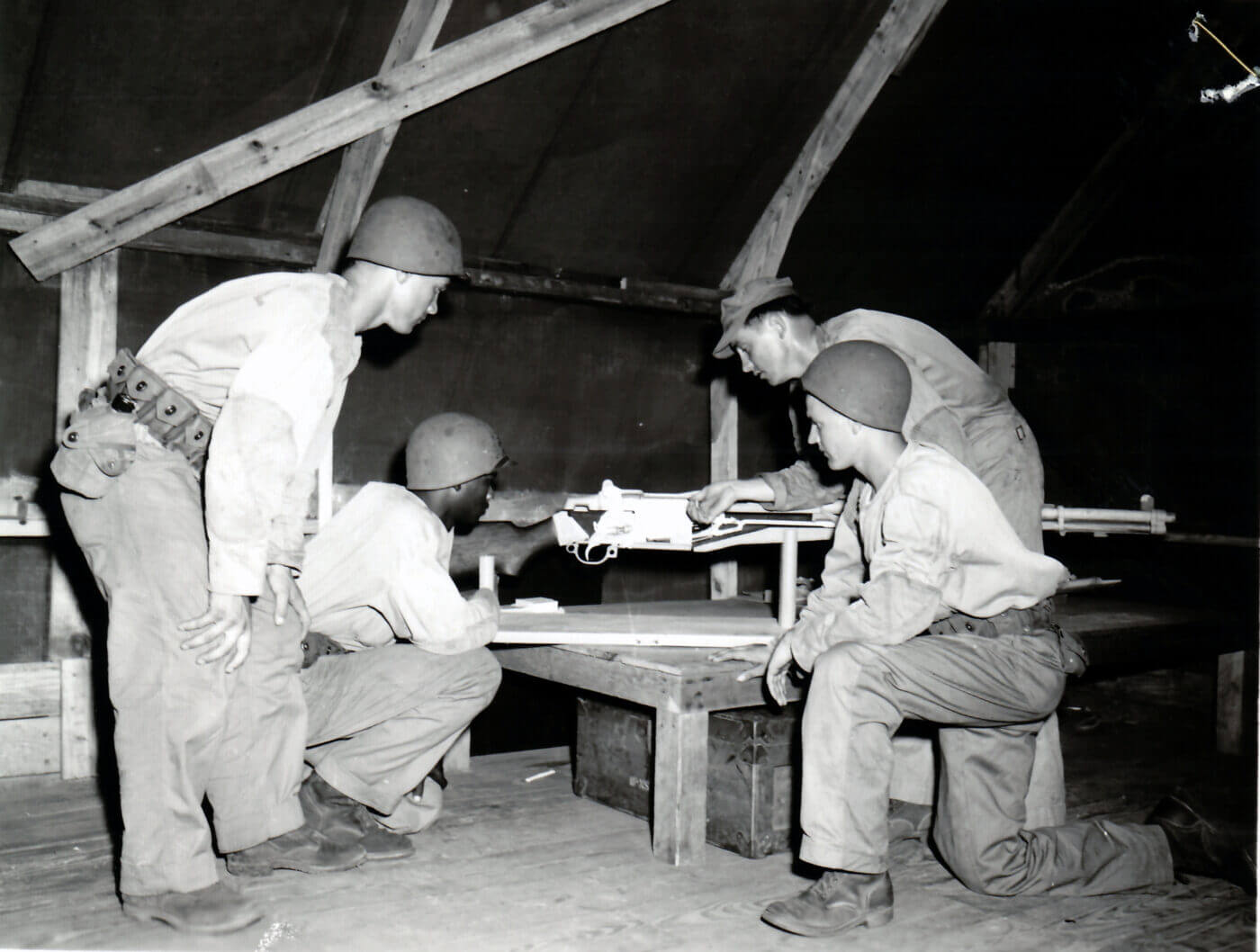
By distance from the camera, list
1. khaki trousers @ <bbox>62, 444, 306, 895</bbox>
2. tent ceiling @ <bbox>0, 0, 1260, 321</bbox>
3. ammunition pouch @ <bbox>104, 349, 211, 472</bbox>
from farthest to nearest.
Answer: tent ceiling @ <bbox>0, 0, 1260, 321</bbox> < ammunition pouch @ <bbox>104, 349, 211, 472</bbox> < khaki trousers @ <bbox>62, 444, 306, 895</bbox>

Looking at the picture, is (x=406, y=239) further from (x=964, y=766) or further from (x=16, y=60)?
(x=964, y=766)

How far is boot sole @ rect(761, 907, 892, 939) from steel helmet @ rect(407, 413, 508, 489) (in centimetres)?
158

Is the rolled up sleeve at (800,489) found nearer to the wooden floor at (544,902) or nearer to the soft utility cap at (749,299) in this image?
the soft utility cap at (749,299)

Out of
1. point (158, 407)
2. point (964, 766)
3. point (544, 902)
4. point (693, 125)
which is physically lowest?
point (544, 902)

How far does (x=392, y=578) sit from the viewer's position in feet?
10.7

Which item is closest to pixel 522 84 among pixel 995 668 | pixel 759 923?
pixel 995 668

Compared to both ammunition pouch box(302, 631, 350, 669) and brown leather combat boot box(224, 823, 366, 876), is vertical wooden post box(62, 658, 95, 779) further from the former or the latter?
brown leather combat boot box(224, 823, 366, 876)

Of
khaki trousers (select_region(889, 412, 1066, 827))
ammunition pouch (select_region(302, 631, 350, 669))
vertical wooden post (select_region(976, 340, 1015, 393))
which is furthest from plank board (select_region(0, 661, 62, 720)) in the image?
vertical wooden post (select_region(976, 340, 1015, 393))

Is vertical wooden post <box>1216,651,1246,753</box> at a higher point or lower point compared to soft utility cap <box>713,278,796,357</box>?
lower

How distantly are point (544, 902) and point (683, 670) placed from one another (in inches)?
30.1

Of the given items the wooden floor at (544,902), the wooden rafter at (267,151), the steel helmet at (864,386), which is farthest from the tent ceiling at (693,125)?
the wooden floor at (544,902)

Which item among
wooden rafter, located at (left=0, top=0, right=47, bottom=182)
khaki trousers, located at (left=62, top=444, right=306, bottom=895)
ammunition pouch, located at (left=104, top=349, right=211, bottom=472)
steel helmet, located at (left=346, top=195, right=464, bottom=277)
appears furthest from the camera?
wooden rafter, located at (left=0, top=0, right=47, bottom=182)

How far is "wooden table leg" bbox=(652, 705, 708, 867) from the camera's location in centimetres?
326

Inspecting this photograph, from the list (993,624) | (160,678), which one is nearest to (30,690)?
(160,678)
